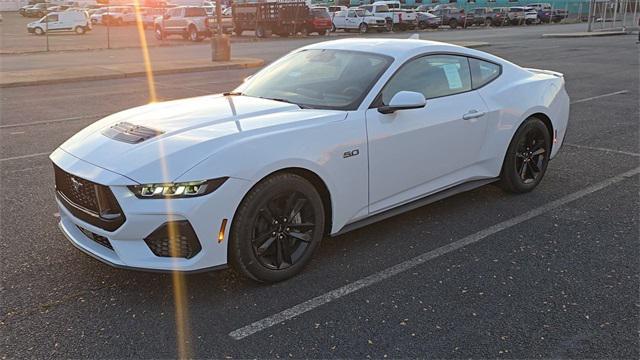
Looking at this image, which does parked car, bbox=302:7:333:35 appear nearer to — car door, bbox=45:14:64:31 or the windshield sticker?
car door, bbox=45:14:64:31

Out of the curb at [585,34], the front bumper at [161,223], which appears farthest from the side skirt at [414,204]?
the curb at [585,34]

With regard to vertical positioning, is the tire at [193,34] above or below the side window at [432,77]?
below

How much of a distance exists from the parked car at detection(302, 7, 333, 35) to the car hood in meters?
32.5

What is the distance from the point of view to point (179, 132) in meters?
3.77

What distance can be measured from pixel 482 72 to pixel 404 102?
1.43 meters

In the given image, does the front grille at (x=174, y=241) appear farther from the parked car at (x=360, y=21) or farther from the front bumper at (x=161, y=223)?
the parked car at (x=360, y=21)

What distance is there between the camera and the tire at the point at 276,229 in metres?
3.53

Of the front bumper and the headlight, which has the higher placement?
the headlight

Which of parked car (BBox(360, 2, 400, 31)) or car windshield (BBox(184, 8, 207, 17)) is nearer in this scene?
car windshield (BBox(184, 8, 207, 17))

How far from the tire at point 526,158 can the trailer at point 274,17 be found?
3151 cm

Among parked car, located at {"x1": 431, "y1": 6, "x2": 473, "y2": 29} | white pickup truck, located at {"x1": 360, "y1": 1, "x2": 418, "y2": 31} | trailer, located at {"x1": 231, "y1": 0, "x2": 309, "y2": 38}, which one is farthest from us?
parked car, located at {"x1": 431, "y1": 6, "x2": 473, "y2": 29}

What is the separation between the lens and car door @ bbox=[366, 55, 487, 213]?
4230 mm

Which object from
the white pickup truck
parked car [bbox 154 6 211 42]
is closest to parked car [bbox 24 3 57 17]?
parked car [bbox 154 6 211 42]

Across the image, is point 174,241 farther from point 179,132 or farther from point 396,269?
point 396,269
